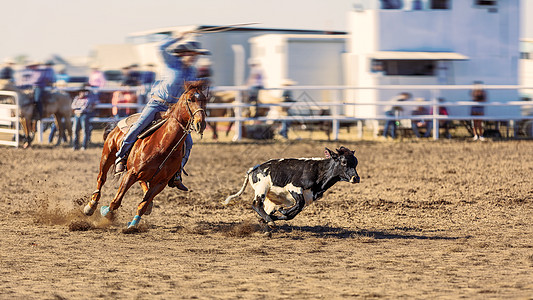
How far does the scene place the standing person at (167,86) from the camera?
8.68m

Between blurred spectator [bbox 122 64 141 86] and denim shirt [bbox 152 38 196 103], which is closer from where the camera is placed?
denim shirt [bbox 152 38 196 103]

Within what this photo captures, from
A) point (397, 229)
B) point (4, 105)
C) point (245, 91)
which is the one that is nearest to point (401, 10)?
point (245, 91)

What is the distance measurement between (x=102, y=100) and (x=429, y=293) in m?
17.7

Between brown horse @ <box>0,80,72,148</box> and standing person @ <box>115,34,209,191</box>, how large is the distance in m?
11.2

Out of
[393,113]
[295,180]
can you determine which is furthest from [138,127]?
[393,113]

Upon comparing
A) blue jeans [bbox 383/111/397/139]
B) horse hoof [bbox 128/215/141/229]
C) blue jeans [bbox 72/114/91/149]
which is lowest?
blue jeans [bbox 383/111/397/139]

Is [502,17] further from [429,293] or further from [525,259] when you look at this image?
[429,293]

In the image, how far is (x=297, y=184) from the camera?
27.7ft

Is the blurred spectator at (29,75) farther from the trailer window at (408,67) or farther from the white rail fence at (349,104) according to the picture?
the trailer window at (408,67)

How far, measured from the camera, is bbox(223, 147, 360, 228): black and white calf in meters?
8.42

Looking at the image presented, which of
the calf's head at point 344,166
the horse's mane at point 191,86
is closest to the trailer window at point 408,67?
the calf's head at point 344,166

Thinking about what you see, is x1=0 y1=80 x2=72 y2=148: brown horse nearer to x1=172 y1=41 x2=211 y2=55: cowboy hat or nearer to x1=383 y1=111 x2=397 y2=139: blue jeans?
x1=383 y1=111 x2=397 y2=139: blue jeans

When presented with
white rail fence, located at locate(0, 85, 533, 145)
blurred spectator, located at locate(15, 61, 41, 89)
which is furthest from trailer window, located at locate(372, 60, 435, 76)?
blurred spectator, located at locate(15, 61, 41, 89)

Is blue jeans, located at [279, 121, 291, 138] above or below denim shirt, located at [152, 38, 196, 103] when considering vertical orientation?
below
